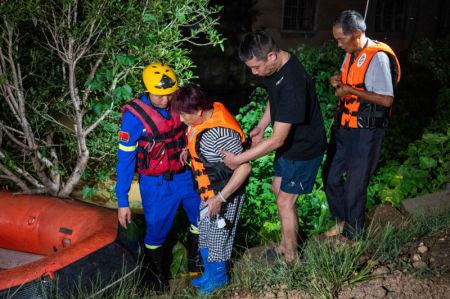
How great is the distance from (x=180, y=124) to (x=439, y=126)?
4268mm

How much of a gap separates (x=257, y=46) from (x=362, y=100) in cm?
119

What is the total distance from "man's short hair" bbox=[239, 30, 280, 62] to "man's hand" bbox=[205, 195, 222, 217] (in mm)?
956

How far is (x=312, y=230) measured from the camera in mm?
4832

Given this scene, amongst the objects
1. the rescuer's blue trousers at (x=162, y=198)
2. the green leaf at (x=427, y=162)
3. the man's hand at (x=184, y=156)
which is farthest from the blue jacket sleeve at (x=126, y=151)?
the green leaf at (x=427, y=162)

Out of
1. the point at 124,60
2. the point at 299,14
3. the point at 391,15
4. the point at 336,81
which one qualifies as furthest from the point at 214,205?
the point at 391,15

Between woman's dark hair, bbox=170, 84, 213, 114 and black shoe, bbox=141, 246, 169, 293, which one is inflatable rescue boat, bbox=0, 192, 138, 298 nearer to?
black shoe, bbox=141, 246, 169, 293

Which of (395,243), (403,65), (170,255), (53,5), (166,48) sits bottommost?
(170,255)

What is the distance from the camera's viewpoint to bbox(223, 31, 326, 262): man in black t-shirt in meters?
3.06

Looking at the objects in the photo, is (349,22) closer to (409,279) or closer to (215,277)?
(409,279)

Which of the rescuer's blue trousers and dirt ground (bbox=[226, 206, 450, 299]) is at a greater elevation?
the rescuer's blue trousers

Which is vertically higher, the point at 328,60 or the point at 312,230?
the point at 328,60

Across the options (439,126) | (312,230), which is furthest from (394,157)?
(312,230)

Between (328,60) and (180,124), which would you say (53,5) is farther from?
(328,60)

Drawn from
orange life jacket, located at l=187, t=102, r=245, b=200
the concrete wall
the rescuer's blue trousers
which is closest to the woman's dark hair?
orange life jacket, located at l=187, t=102, r=245, b=200
